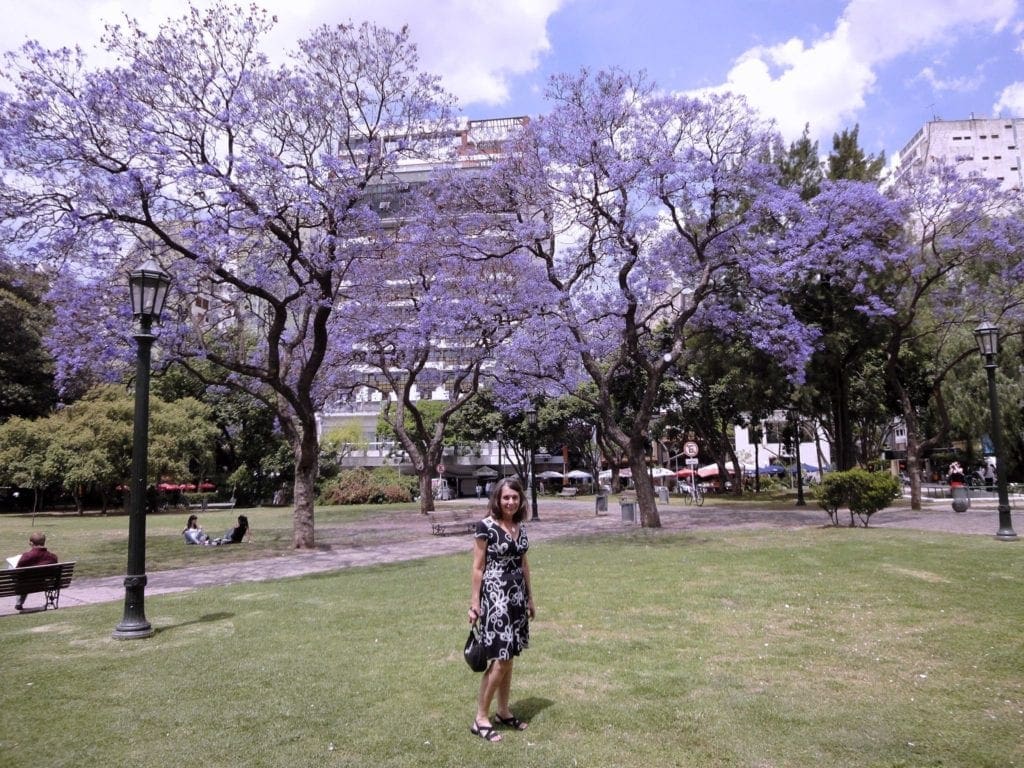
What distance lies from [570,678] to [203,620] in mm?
5004

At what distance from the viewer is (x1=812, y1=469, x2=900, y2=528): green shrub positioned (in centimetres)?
1631

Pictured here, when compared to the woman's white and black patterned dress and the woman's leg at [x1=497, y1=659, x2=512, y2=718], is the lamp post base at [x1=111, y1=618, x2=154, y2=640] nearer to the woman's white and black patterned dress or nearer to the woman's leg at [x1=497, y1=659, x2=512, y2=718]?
the woman's leg at [x1=497, y1=659, x2=512, y2=718]

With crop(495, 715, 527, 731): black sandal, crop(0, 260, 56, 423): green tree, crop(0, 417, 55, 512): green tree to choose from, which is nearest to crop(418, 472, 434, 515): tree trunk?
crop(0, 417, 55, 512): green tree

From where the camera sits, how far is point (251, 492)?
1841 inches

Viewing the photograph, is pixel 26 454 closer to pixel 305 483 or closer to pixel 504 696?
pixel 305 483

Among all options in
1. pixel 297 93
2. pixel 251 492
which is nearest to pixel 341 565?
pixel 297 93

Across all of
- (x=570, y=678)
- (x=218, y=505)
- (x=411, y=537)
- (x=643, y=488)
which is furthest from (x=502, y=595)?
(x=218, y=505)

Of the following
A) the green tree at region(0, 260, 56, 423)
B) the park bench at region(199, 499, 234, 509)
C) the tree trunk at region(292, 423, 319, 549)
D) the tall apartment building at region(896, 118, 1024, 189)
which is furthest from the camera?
the tall apartment building at region(896, 118, 1024, 189)

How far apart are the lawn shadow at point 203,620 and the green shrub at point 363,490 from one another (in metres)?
35.0

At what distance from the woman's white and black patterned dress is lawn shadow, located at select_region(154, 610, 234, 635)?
5.06 m

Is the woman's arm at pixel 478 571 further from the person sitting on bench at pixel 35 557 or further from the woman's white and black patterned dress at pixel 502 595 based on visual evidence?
the person sitting on bench at pixel 35 557

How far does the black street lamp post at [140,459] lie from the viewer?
7.27 meters

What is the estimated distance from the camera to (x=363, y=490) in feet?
141

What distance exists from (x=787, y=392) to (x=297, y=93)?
20027 mm
